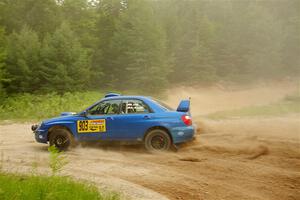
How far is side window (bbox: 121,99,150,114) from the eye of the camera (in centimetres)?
1035

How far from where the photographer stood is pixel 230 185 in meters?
6.89

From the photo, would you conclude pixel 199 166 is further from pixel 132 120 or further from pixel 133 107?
pixel 133 107

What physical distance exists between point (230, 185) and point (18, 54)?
93.7 ft

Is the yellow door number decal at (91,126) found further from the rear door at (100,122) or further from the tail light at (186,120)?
the tail light at (186,120)

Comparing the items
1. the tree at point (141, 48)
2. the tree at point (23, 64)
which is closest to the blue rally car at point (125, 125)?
the tree at point (141, 48)

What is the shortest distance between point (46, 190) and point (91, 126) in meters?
5.01

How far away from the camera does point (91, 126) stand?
10422 millimetres

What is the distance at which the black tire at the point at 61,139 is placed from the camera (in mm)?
10578

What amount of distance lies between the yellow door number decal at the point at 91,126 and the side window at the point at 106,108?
0.91ft

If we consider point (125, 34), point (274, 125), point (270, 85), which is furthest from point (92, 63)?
point (274, 125)

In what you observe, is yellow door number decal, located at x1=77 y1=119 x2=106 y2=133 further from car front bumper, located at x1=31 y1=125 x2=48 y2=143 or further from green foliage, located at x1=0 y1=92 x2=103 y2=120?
green foliage, located at x1=0 y1=92 x2=103 y2=120

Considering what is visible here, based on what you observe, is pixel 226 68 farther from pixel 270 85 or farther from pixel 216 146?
pixel 216 146

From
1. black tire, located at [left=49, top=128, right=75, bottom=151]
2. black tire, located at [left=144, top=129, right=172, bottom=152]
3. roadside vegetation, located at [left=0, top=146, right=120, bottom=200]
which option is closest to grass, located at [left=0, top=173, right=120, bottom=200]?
roadside vegetation, located at [left=0, top=146, right=120, bottom=200]

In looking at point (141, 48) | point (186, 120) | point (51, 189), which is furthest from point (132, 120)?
point (141, 48)
